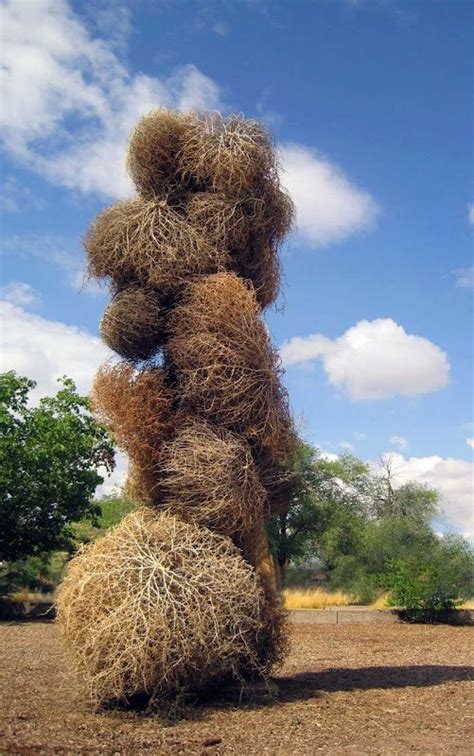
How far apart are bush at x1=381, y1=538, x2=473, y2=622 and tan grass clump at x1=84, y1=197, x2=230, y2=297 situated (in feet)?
45.6

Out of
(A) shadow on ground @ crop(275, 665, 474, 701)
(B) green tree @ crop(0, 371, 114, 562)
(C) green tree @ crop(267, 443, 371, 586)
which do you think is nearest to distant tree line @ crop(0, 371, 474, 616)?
(B) green tree @ crop(0, 371, 114, 562)

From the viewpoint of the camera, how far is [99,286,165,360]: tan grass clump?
8.64 metres

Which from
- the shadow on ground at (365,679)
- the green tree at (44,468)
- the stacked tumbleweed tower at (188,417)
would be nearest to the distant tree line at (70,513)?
the green tree at (44,468)

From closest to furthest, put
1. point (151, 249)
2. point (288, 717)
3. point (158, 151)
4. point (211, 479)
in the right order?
point (288, 717) < point (211, 479) < point (151, 249) < point (158, 151)

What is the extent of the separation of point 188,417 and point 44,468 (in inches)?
538

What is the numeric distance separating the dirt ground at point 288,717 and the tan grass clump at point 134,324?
3538mm

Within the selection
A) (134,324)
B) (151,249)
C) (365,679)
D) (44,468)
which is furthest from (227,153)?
(44,468)

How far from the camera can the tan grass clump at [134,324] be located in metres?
8.64

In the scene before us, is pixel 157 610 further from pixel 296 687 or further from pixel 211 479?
pixel 296 687

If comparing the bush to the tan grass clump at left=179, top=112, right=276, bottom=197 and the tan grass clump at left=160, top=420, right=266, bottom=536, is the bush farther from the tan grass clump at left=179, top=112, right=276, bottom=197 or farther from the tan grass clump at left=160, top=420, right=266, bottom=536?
the tan grass clump at left=179, top=112, right=276, bottom=197

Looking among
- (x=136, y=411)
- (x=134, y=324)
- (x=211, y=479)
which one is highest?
(x=134, y=324)

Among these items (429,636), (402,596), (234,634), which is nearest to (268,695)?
(234,634)

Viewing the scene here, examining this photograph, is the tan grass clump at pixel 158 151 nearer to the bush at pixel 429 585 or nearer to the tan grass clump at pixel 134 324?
the tan grass clump at pixel 134 324

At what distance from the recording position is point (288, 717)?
748cm
